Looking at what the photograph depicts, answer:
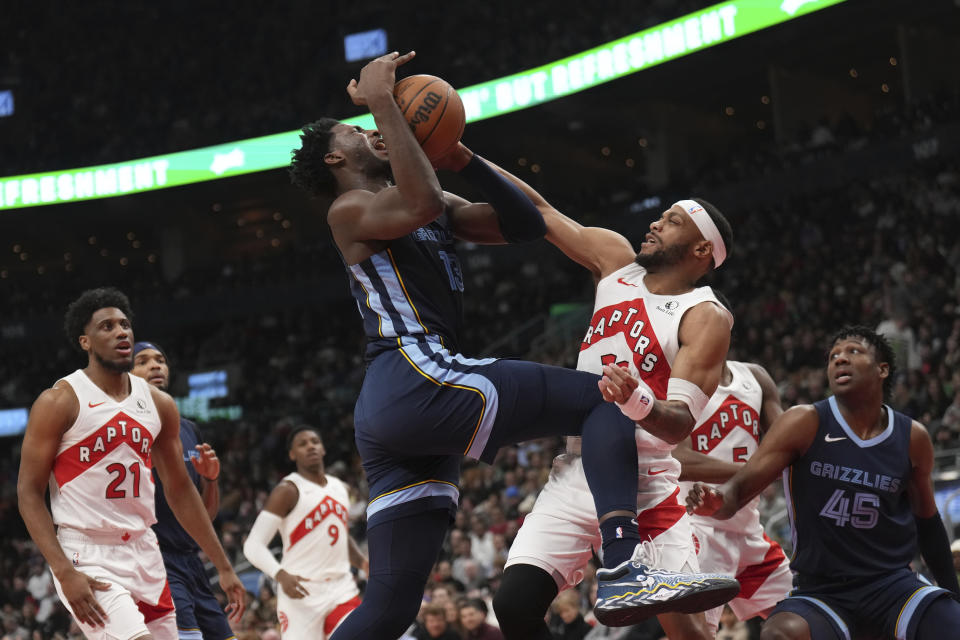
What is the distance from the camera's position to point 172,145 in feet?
91.4

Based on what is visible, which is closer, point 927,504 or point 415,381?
point 415,381

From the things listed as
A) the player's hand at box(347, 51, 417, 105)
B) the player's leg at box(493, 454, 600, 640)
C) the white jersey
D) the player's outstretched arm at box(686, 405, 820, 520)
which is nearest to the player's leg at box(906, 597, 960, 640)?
the player's outstretched arm at box(686, 405, 820, 520)

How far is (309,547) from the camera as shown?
28.3 ft

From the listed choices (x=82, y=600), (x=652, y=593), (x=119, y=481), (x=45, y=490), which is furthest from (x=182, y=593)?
(x=652, y=593)

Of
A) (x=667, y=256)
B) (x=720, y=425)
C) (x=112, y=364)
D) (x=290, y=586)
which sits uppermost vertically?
(x=667, y=256)

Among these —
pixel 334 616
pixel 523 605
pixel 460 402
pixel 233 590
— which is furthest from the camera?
pixel 334 616

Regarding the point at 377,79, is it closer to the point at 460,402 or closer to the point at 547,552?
the point at 460,402

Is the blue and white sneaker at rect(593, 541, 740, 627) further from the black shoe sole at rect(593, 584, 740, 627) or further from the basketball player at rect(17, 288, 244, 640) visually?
the basketball player at rect(17, 288, 244, 640)

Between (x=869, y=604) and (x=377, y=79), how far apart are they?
3295 millimetres

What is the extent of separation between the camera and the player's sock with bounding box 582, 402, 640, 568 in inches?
153

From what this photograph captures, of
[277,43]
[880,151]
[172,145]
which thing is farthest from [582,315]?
[277,43]

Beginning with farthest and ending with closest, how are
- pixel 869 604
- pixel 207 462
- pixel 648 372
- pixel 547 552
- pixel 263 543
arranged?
pixel 263 543
pixel 207 462
pixel 869 604
pixel 648 372
pixel 547 552

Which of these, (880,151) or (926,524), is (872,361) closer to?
(926,524)

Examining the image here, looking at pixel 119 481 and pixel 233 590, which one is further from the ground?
pixel 119 481
